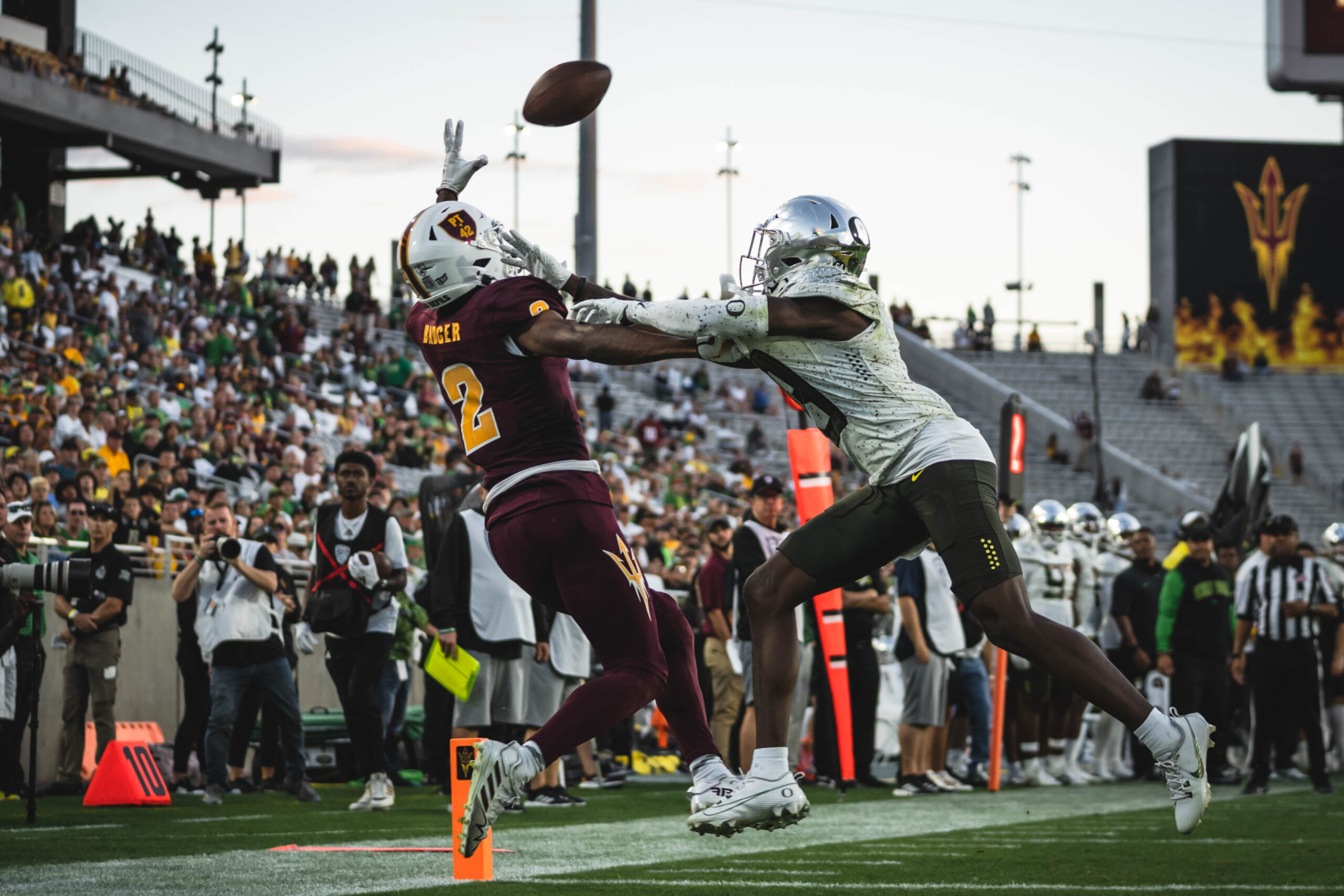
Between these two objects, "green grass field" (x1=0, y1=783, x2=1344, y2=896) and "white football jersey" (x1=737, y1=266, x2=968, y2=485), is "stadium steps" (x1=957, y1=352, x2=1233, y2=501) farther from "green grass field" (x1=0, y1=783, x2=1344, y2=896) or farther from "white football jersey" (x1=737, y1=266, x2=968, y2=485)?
"white football jersey" (x1=737, y1=266, x2=968, y2=485)

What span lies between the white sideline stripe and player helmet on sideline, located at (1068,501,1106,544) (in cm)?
875

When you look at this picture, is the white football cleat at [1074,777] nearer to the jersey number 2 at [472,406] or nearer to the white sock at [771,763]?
the white sock at [771,763]

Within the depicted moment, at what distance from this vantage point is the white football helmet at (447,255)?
5523mm

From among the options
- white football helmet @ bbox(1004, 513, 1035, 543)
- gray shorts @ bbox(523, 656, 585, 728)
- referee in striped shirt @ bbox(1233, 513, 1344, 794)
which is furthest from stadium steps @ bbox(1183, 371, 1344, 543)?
gray shorts @ bbox(523, 656, 585, 728)

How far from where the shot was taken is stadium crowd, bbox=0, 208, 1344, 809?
1091cm

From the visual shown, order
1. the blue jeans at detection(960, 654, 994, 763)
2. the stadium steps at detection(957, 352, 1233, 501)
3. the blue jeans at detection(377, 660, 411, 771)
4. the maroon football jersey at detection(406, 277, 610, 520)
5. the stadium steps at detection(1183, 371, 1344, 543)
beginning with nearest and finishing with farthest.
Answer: the maroon football jersey at detection(406, 277, 610, 520) < the blue jeans at detection(377, 660, 411, 771) < the blue jeans at detection(960, 654, 994, 763) < the stadium steps at detection(1183, 371, 1344, 543) < the stadium steps at detection(957, 352, 1233, 501)

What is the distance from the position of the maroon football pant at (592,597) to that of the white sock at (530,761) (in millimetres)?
26

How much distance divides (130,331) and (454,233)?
16830 millimetres

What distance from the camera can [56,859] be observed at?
6.82m

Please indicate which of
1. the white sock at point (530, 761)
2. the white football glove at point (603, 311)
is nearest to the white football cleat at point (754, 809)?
the white sock at point (530, 761)

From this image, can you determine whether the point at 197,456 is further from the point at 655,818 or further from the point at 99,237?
the point at 99,237

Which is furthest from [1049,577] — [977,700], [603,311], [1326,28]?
[1326,28]

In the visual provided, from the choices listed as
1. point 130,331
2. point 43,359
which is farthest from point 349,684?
point 130,331

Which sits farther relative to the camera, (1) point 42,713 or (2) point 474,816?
(1) point 42,713
